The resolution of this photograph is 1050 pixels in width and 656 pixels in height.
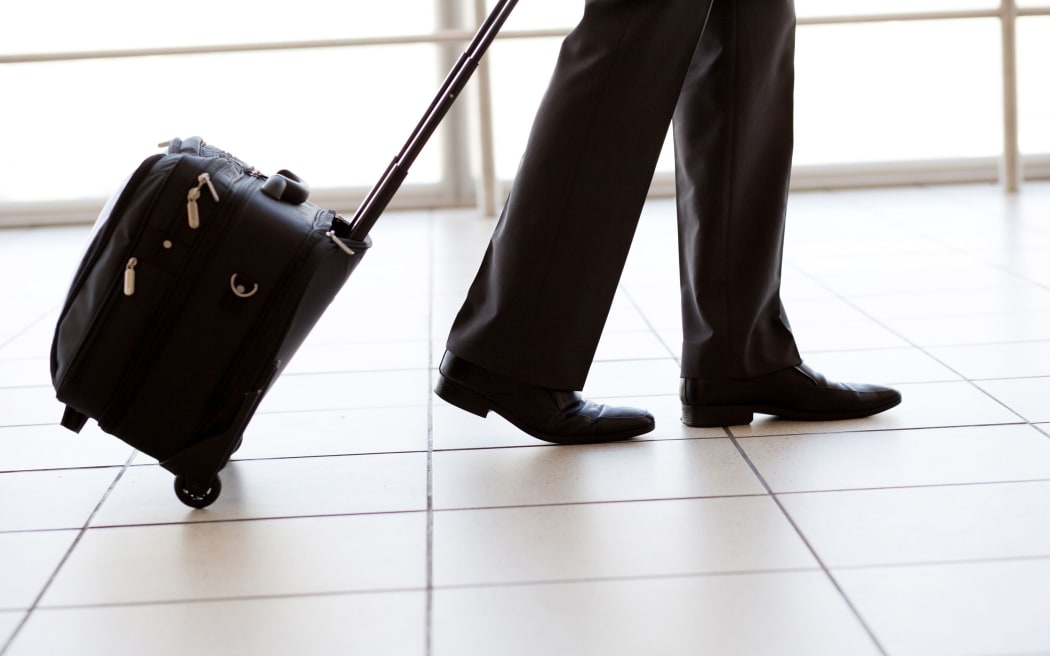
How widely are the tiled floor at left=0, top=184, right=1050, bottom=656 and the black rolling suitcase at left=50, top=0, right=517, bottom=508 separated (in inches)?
5.3

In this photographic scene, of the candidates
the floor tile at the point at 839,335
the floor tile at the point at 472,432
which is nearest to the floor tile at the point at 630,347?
the floor tile at the point at 839,335

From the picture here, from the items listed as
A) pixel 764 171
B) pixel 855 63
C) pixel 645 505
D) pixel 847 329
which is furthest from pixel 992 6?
pixel 645 505

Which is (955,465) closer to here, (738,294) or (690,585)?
(738,294)

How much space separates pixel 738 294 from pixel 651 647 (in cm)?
70

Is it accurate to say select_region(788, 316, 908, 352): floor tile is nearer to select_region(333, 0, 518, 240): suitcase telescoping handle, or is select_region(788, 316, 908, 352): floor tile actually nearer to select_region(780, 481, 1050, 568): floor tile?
select_region(780, 481, 1050, 568): floor tile

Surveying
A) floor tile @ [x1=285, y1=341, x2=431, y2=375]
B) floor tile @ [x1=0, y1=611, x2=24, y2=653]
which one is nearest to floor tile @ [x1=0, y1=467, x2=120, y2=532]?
floor tile @ [x1=0, y1=611, x2=24, y2=653]

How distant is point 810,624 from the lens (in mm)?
1113

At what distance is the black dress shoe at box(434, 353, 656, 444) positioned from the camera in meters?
1.63

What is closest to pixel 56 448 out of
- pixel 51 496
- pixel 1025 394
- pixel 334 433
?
pixel 51 496

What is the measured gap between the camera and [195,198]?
4.44ft

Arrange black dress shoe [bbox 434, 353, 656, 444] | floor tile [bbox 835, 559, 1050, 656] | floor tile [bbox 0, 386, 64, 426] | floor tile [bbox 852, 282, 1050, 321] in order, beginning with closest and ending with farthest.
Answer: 1. floor tile [bbox 835, 559, 1050, 656]
2. black dress shoe [bbox 434, 353, 656, 444]
3. floor tile [bbox 0, 386, 64, 426]
4. floor tile [bbox 852, 282, 1050, 321]

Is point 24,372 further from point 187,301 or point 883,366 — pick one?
point 883,366

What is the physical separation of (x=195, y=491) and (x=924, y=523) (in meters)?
0.81

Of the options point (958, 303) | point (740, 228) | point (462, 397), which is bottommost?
point (958, 303)
